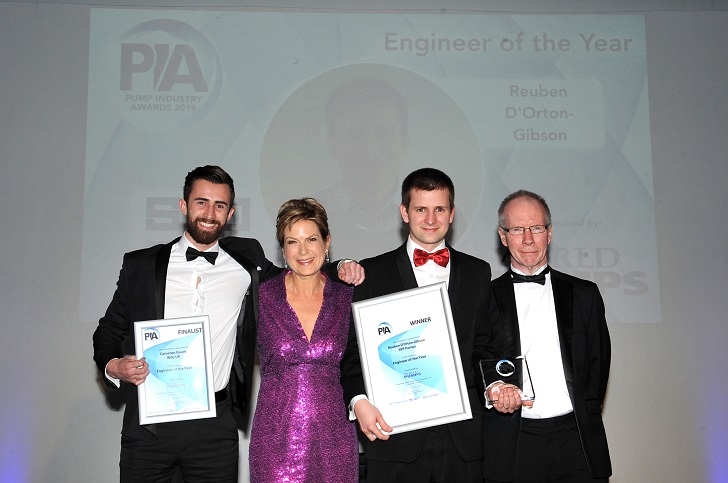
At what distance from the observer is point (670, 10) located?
18.9 ft

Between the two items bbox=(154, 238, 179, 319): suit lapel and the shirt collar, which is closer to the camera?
bbox=(154, 238, 179, 319): suit lapel

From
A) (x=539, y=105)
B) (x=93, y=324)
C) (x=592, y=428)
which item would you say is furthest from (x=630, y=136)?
(x=93, y=324)

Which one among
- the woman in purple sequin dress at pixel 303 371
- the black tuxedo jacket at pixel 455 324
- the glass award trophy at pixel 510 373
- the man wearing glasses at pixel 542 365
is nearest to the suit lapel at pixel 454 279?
the black tuxedo jacket at pixel 455 324

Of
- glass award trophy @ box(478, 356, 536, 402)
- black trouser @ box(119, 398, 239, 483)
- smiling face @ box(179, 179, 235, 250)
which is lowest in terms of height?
black trouser @ box(119, 398, 239, 483)

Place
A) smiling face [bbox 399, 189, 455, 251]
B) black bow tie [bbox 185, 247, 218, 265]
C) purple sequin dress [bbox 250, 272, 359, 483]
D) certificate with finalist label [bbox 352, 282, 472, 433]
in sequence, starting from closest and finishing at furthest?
1. certificate with finalist label [bbox 352, 282, 472, 433]
2. purple sequin dress [bbox 250, 272, 359, 483]
3. smiling face [bbox 399, 189, 455, 251]
4. black bow tie [bbox 185, 247, 218, 265]

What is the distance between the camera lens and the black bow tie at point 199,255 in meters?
3.34

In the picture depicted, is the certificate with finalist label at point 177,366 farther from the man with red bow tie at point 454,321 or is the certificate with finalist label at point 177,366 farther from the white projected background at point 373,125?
the white projected background at point 373,125

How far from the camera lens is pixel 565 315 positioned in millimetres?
3143

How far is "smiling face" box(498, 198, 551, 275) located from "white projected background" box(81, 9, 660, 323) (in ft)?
6.76

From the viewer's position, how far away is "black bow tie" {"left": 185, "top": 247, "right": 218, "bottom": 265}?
10.9ft

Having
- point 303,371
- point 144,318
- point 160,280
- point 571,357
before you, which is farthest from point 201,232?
point 571,357

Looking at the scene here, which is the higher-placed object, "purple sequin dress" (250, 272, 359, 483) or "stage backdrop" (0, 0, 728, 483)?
"stage backdrop" (0, 0, 728, 483)

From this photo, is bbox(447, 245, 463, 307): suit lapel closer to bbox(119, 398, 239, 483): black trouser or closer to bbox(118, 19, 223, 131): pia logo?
bbox(119, 398, 239, 483): black trouser

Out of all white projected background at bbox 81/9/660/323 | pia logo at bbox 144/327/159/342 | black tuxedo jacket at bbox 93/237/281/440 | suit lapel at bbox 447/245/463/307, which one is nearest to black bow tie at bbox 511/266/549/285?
suit lapel at bbox 447/245/463/307
